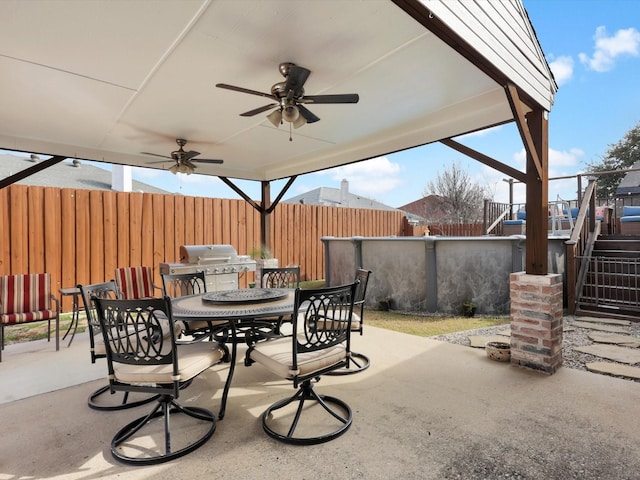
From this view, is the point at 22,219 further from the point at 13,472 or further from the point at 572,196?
the point at 572,196

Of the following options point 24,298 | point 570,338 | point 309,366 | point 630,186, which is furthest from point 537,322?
point 630,186

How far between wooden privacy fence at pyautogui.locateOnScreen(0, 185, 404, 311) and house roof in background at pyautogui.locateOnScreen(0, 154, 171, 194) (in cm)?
256

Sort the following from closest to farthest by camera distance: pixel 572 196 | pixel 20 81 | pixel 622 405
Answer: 1. pixel 622 405
2. pixel 20 81
3. pixel 572 196

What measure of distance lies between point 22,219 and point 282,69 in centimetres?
511

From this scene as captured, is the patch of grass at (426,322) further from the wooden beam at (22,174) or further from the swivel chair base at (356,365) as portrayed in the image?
the wooden beam at (22,174)

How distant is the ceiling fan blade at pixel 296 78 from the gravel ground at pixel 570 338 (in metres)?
3.23

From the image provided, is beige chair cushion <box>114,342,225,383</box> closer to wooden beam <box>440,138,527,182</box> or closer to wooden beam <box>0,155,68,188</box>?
wooden beam <box>440,138,527,182</box>

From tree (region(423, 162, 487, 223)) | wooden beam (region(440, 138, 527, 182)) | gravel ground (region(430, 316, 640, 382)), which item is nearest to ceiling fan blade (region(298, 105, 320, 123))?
wooden beam (region(440, 138, 527, 182))

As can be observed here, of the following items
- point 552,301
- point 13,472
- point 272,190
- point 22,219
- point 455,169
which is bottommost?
point 13,472

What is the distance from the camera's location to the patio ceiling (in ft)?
6.98

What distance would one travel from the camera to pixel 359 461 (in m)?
1.92

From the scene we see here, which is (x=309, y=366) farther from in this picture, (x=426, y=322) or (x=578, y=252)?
(x=578, y=252)

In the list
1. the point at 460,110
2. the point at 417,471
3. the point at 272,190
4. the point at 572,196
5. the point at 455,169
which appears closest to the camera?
the point at 417,471

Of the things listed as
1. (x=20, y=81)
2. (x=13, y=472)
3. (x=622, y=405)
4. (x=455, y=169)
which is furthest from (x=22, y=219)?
(x=455, y=169)
